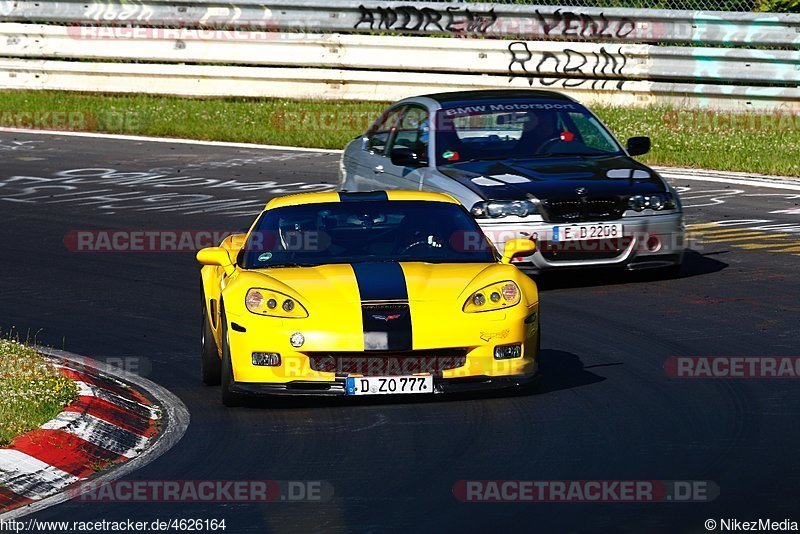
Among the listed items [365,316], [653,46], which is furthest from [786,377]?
[653,46]

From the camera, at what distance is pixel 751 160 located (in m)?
18.5

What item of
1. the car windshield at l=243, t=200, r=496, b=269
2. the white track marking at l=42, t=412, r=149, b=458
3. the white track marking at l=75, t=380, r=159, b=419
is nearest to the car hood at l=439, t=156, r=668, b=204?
the car windshield at l=243, t=200, r=496, b=269

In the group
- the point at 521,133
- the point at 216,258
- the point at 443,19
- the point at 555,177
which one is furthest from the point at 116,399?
the point at 443,19

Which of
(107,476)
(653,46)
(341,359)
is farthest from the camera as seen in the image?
(653,46)

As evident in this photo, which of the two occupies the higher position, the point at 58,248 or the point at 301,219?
the point at 301,219

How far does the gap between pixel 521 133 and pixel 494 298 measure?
485 cm

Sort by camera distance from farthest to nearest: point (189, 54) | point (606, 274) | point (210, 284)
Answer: point (189, 54) < point (606, 274) < point (210, 284)

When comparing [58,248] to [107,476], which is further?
[58,248]

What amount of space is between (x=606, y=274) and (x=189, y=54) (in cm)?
1211

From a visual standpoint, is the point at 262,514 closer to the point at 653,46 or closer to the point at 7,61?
the point at 653,46

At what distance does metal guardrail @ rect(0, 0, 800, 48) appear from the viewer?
2039 centimetres

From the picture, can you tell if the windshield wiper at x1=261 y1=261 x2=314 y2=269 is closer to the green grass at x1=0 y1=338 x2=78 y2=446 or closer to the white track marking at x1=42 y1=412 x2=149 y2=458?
the green grass at x1=0 y1=338 x2=78 y2=446

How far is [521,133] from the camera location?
13289mm

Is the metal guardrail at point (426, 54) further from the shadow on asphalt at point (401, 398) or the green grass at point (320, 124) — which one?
the shadow on asphalt at point (401, 398)
